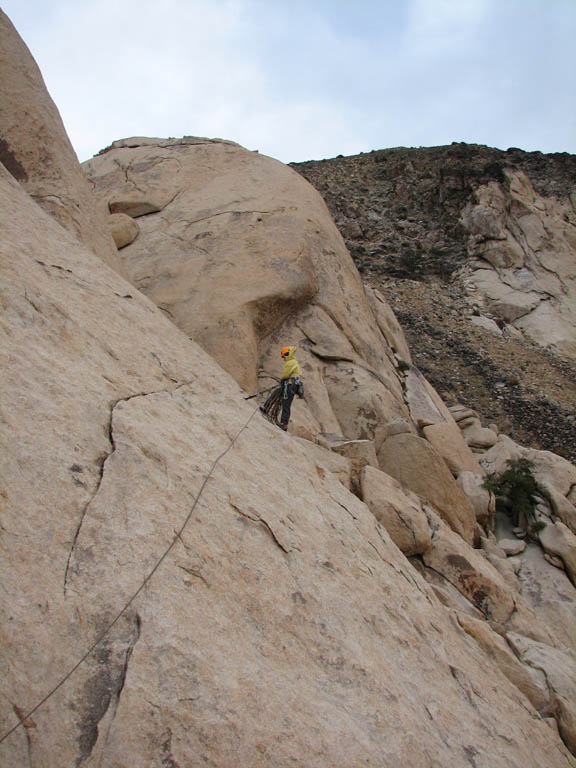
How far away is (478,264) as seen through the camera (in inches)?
1057

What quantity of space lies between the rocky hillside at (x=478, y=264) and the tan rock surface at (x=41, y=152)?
13.2 meters

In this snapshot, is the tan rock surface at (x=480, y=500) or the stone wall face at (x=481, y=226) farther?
the stone wall face at (x=481, y=226)

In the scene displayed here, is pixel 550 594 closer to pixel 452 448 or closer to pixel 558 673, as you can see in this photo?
pixel 558 673

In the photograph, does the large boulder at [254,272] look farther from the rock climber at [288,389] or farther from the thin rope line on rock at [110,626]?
the thin rope line on rock at [110,626]

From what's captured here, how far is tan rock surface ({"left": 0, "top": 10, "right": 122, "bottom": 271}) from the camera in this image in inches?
342

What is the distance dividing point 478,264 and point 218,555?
2536 centimetres

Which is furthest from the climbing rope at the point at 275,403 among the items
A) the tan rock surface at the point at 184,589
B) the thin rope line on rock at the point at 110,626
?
the thin rope line on rock at the point at 110,626

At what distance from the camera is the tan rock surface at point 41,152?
28.5 ft

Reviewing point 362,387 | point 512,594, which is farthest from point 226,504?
point 362,387

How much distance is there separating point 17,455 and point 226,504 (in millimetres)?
1568

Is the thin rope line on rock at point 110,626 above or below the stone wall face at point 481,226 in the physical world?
below

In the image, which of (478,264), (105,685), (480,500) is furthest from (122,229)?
(478,264)

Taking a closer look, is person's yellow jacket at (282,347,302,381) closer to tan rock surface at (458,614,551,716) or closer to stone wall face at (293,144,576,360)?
tan rock surface at (458,614,551,716)

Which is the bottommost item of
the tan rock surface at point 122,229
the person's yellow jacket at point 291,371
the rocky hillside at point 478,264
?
the person's yellow jacket at point 291,371
